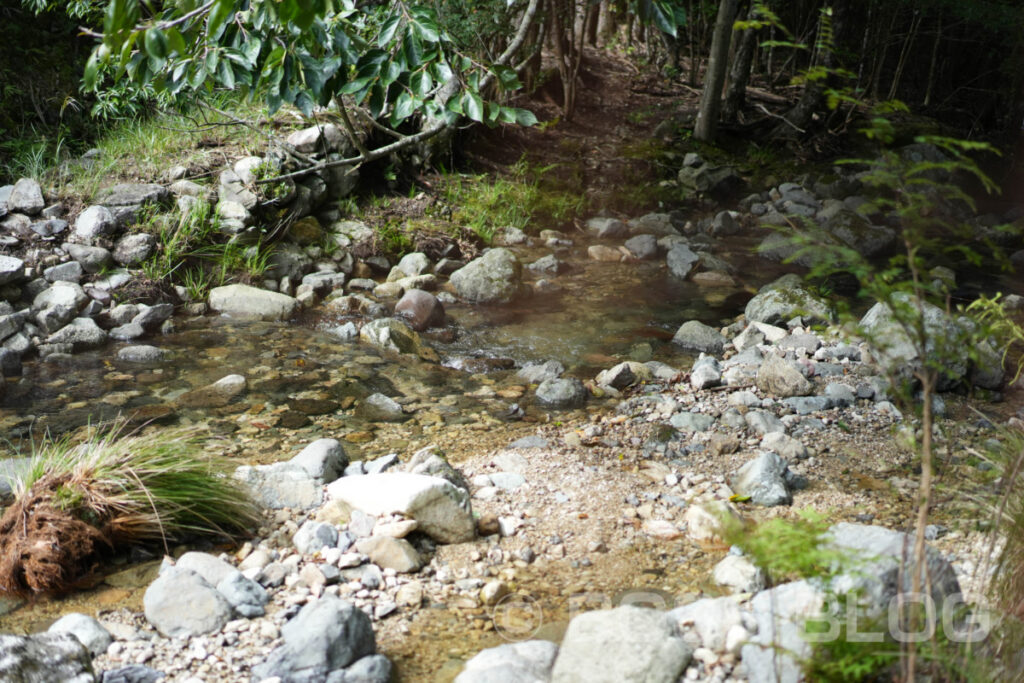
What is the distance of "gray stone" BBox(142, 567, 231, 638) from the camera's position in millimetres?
2133

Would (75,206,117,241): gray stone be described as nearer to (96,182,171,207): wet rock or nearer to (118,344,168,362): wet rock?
(96,182,171,207): wet rock

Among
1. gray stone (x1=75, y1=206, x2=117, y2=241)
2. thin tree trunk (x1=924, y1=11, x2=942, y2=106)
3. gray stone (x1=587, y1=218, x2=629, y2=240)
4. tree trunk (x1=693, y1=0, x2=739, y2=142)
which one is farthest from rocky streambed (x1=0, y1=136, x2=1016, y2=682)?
thin tree trunk (x1=924, y1=11, x2=942, y2=106)

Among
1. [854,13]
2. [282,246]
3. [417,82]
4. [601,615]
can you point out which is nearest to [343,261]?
[282,246]

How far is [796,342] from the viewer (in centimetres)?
445

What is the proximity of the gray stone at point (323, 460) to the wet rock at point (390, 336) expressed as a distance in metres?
1.60

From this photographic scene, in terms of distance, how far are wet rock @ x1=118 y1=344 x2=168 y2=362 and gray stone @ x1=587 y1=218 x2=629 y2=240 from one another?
3.96 metres

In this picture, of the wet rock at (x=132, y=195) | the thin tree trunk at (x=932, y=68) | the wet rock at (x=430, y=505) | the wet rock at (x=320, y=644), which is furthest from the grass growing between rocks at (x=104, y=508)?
the thin tree trunk at (x=932, y=68)

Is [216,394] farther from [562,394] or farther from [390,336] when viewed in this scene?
[562,394]

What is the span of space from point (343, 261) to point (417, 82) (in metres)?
3.74

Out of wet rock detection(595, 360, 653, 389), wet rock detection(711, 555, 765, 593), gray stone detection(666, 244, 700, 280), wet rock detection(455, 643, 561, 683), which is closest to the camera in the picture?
wet rock detection(455, 643, 561, 683)

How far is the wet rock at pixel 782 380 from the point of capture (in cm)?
384

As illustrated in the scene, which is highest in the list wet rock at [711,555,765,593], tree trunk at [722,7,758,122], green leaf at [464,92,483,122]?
tree trunk at [722,7,758,122]

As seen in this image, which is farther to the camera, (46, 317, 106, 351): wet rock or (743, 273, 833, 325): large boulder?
(743, 273, 833, 325): large boulder

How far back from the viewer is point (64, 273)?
16.5ft
